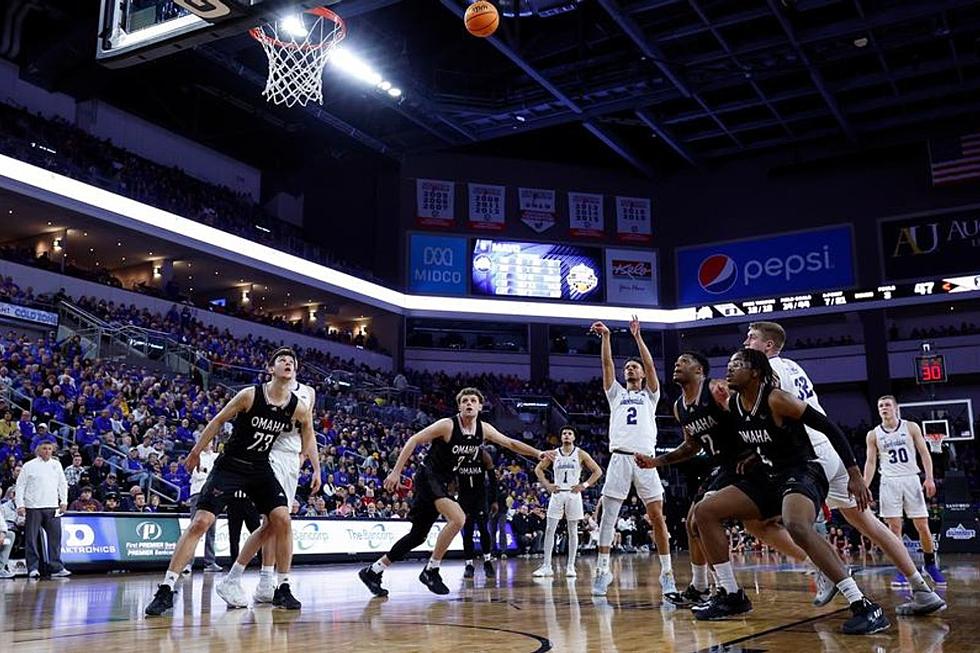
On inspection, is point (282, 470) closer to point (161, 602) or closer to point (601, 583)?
point (161, 602)

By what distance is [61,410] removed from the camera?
17484 millimetres

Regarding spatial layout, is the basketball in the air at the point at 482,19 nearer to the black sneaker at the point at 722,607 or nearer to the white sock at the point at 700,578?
the white sock at the point at 700,578

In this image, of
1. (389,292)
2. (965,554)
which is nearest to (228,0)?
(965,554)

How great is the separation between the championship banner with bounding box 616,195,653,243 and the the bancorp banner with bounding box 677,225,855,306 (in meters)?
1.94

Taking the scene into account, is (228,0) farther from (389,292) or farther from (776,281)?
(776,281)

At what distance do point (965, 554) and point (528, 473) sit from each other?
46.7 feet

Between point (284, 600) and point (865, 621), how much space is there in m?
4.60

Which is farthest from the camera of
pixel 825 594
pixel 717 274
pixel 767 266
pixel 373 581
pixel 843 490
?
pixel 717 274

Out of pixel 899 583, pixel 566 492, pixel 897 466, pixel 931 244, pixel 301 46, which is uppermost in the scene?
pixel 931 244

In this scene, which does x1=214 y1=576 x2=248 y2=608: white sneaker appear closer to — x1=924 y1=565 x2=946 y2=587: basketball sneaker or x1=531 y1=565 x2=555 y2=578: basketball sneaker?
x1=531 y1=565 x2=555 y2=578: basketball sneaker

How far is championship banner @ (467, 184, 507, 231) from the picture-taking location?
39.5m

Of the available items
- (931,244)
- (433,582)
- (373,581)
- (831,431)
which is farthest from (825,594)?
(931,244)

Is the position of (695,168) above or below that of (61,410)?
above

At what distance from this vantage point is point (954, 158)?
35.5m
